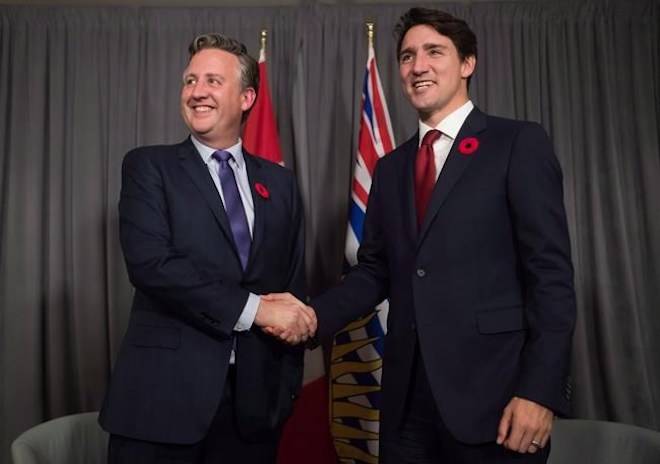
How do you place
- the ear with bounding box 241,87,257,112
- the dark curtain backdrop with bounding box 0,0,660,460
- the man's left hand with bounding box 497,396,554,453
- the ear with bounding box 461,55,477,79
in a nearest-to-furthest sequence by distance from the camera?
1. the man's left hand with bounding box 497,396,554,453
2. the ear with bounding box 461,55,477,79
3. the ear with bounding box 241,87,257,112
4. the dark curtain backdrop with bounding box 0,0,660,460

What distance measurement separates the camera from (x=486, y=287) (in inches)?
59.3

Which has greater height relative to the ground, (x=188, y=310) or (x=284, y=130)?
(x=284, y=130)

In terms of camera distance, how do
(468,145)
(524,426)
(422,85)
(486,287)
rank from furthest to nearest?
(422,85) < (468,145) < (486,287) < (524,426)

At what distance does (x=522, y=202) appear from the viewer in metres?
1.48

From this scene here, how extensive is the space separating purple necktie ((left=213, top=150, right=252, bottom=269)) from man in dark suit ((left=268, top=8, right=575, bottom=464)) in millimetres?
419

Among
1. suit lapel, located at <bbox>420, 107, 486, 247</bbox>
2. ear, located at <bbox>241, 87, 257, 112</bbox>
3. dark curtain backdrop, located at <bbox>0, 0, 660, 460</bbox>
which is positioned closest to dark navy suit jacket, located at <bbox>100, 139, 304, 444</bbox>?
ear, located at <bbox>241, 87, 257, 112</bbox>

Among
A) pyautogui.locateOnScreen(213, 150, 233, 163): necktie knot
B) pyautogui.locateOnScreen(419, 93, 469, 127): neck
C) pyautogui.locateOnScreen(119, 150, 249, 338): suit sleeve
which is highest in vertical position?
pyautogui.locateOnScreen(419, 93, 469, 127): neck

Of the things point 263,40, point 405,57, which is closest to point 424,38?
point 405,57

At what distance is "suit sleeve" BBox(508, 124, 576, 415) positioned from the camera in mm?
1374

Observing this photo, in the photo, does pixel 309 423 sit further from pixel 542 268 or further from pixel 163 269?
pixel 542 268

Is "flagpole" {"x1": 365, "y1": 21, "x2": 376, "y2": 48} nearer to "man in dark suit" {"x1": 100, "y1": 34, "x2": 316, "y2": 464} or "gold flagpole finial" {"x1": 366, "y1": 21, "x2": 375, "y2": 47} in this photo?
"gold flagpole finial" {"x1": 366, "y1": 21, "x2": 375, "y2": 47}

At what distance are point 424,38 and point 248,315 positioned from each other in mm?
956

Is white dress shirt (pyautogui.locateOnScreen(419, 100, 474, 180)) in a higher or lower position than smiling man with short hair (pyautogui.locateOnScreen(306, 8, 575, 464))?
higher

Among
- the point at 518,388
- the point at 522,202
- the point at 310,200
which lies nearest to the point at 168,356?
the point at 518,388
